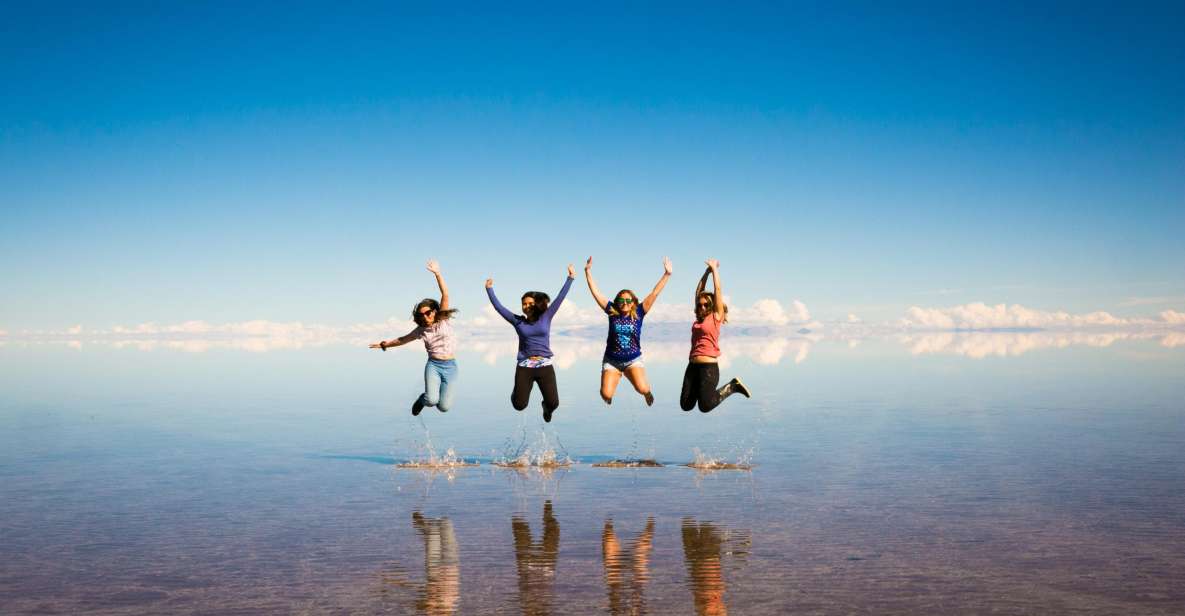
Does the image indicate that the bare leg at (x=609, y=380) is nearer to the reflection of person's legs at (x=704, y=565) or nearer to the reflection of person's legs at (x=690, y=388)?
the reflection of person's legs at (x=690, y=388)

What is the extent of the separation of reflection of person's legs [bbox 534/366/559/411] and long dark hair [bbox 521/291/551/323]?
921 mm

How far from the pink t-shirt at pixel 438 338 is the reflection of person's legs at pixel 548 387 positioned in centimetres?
191

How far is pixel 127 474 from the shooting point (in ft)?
52.1

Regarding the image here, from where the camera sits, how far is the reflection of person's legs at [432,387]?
16734 mm

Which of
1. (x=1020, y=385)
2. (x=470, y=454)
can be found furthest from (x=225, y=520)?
(x=1020, y=385)

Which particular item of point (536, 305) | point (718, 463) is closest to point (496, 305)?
point (536, 305)

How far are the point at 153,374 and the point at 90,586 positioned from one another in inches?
1815

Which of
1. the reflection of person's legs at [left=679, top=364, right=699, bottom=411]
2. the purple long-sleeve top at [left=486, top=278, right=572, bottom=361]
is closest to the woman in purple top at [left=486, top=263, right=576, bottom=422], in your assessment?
the purple long-sleeve top at [left=486, top=278, right=572, bottom=361]

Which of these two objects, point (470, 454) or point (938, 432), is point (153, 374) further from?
point (938, 432)

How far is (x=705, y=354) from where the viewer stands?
1653 centimetres

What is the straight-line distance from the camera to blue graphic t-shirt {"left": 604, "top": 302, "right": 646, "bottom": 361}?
1661 centimetres

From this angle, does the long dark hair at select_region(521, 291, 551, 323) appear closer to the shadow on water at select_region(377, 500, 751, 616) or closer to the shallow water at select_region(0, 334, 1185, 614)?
the shallow water at select_region(0, 334, 1185, 614)

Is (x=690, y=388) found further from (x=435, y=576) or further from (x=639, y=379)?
(x=435, y=576)

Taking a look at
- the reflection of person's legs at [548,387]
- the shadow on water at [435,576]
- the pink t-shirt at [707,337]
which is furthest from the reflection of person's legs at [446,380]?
the shadow on water at [435,576]
